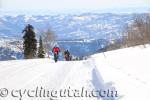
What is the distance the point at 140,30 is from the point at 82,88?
5516cm

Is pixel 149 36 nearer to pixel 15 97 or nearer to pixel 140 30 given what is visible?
pixel 140 30

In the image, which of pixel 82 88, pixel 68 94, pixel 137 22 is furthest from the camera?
pixel 137 22

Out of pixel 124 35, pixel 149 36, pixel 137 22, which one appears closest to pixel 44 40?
pixel 124 35

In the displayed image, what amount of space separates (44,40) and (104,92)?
349 ft

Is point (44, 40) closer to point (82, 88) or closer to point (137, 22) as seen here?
point (137, 22)

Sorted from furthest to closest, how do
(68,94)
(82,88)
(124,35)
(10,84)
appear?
(124,35) < (10,84) < (82,88) < (68,94)

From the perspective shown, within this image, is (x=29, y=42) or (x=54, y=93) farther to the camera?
(x=29, y=42)

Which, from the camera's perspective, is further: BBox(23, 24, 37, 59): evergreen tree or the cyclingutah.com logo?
BBox(23, 24, 37, 59): evergreen tree

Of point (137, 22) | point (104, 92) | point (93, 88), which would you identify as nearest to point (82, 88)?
point (93, 88)

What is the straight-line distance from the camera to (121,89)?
12945 millimetres

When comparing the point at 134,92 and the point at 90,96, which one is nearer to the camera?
the point at 134,92

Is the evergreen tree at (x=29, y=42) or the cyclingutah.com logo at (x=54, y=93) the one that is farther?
the evergreen tree at (x=29, y=42)

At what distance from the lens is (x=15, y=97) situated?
40.8 ft

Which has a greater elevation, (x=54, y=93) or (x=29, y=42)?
(x=54, y=93)
